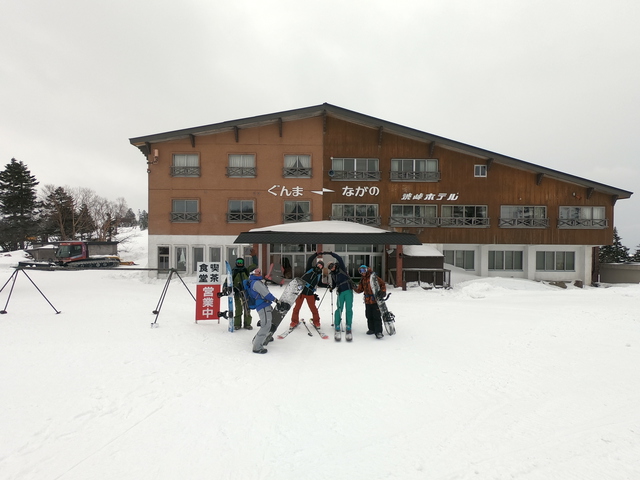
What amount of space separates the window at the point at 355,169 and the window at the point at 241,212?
6421mm

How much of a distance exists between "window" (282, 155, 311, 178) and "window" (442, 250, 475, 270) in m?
12.2

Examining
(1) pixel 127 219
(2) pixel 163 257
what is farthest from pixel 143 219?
(2) pixel 163 257

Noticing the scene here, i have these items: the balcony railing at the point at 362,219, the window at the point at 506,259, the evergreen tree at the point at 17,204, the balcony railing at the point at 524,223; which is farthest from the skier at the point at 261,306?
the evergreen tree at the point at 17,204

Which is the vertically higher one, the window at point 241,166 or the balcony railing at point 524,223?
the window at point 241,166

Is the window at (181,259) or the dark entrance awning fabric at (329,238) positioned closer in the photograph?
the dark entrance awning fabric at (329,238)

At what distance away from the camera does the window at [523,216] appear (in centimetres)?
2194

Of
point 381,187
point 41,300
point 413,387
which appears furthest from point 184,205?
point 413,387

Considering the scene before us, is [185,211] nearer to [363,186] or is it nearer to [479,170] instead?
[363,186]

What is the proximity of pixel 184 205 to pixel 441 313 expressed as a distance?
1860cm

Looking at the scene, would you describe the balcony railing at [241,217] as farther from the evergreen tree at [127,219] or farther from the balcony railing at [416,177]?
the evergreen tree at [127,219]

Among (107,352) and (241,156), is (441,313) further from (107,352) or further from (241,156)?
(241,156)

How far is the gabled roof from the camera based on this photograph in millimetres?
21297

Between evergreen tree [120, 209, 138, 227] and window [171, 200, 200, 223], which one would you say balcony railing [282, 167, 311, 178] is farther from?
evergreen tree [120, 209, 138, 227]

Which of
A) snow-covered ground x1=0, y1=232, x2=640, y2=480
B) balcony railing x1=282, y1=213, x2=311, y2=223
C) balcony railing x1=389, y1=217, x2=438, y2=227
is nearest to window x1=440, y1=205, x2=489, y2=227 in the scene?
balcony railing x1=389, y1=217, x2=438, y2=227
